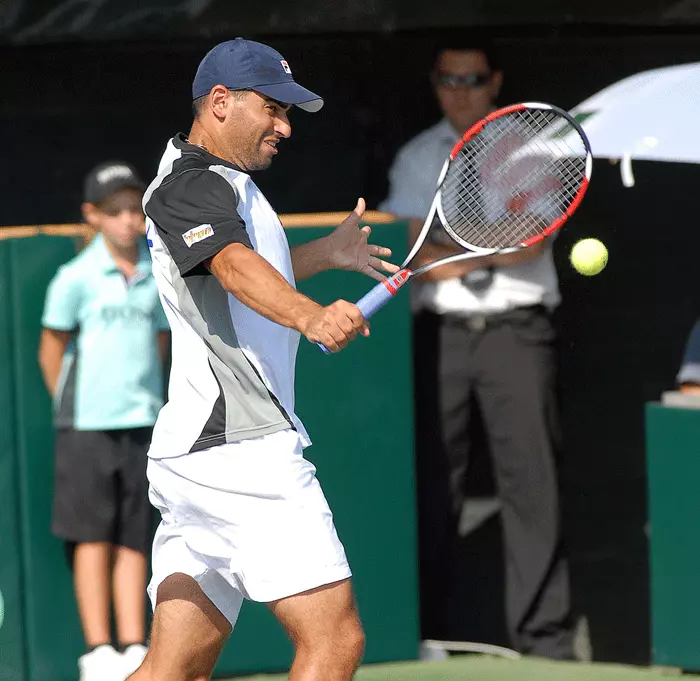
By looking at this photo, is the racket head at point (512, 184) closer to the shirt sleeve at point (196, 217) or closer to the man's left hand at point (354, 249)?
the man's left hand at point (354, 249)

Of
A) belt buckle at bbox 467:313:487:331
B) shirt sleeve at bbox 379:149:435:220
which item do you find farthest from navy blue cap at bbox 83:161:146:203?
belt buckle at bbox 467:313:487:331

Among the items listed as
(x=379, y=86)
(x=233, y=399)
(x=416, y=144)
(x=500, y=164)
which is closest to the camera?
(x=233, y=399)

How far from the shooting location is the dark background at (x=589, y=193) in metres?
6.25

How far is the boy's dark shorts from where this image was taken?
17.5ft

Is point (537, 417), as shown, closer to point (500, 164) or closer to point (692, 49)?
point (500, 164)

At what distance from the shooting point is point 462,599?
6.24m

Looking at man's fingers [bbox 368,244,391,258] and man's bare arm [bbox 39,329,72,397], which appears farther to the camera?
man's bare arm [bbox 39,329,72,397]

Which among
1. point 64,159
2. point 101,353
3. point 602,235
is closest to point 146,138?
point 64,159

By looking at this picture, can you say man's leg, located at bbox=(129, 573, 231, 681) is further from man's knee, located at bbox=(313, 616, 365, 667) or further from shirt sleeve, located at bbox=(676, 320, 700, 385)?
shirt sleeve, located at bbox=(676, 320, 700, 385)

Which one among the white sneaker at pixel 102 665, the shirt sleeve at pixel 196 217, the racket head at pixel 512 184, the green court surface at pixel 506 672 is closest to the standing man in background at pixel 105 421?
the white sneaker at pixel 102 665

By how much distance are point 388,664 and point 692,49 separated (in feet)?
7.99

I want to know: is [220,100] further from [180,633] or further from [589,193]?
[589,193]

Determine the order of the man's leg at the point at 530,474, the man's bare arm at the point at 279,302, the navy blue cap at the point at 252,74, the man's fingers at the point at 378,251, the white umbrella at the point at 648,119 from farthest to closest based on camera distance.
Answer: the man's leg at the point at 530,474 → the white umbrella at the point at 648,119 → the man's fingers at the point at 378,251 → the navy blue cap at the point at 252,74 → the man's bare arm at the point at 279,302

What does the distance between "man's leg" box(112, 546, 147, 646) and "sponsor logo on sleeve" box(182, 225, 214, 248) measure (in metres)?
1.93
